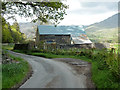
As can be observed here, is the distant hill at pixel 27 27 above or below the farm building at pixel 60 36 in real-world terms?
above

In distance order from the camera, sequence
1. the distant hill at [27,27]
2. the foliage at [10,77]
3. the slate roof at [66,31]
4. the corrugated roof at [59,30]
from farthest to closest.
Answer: the distant hill at [27,27] < the corrugated roof at [59,30] < the slate roof at [66,31] < the foliage at [10,77]

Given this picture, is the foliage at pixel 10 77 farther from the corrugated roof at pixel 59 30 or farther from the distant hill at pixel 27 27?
the distant hill at pixel 27 27

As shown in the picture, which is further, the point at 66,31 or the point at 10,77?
the point at 66,31

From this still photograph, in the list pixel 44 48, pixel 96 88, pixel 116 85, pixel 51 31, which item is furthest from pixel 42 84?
pixel 51 31

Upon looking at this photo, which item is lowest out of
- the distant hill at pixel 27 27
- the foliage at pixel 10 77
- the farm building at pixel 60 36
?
the foliage at pixel 10 77

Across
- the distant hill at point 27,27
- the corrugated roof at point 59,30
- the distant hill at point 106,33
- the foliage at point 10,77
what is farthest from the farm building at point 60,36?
the foliage at point 10,77

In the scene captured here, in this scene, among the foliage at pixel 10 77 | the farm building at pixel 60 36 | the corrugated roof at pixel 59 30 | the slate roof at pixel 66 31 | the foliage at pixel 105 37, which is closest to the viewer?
the foliage at pixel 10 77

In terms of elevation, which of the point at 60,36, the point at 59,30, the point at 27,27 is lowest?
the point at 60,36

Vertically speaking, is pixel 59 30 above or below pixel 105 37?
above

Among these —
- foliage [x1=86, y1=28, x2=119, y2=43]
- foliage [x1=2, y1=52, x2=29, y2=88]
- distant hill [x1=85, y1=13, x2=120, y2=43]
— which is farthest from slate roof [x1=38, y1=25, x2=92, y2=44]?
foliage [x1=2, y1=52, x2=29, y2=88]

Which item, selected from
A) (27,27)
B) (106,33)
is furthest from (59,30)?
(106,33)

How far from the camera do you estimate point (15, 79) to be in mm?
7621

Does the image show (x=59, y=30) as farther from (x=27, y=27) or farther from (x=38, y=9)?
(x=27, y=27)

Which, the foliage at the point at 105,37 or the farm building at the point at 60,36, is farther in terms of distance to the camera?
the foliage at the point at 105,37
